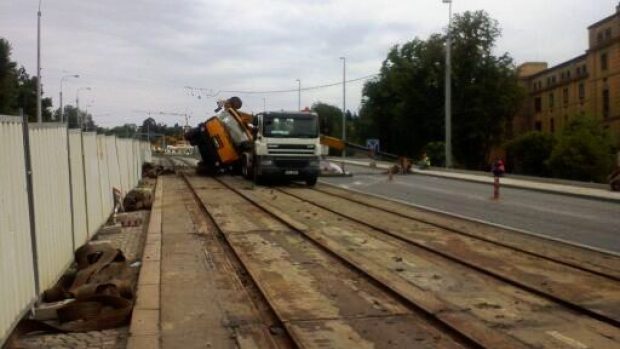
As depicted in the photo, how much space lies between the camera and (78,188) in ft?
38.2

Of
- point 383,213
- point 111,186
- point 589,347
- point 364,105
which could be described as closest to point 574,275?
point 589,347

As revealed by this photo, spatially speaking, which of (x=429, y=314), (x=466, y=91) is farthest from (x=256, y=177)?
(x=466, y=91)

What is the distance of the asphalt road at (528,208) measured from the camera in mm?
15633

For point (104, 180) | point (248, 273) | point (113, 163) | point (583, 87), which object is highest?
point (583, 87)

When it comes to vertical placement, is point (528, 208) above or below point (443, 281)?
below

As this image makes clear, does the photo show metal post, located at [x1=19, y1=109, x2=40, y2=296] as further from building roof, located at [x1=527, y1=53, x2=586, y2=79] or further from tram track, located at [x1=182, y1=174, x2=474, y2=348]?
building roof, located at [x1=527, y1=53, x2=586, y2=79]

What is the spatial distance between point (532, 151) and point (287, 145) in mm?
45807

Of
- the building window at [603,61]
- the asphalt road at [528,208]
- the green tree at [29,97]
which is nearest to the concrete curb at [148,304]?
the asphalt road at [528,208]

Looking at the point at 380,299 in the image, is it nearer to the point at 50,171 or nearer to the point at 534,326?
the point at 534,326

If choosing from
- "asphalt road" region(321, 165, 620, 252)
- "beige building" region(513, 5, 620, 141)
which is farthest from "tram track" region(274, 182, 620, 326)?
"beige building" region(513, 5, 620, 141)

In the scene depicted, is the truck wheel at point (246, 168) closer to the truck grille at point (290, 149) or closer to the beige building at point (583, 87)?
the truck grille at point (290, 149)

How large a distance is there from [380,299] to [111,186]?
10.6m

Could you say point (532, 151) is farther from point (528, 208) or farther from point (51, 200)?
point (51, 200)

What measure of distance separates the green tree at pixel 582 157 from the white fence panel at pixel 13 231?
55.3 metres
